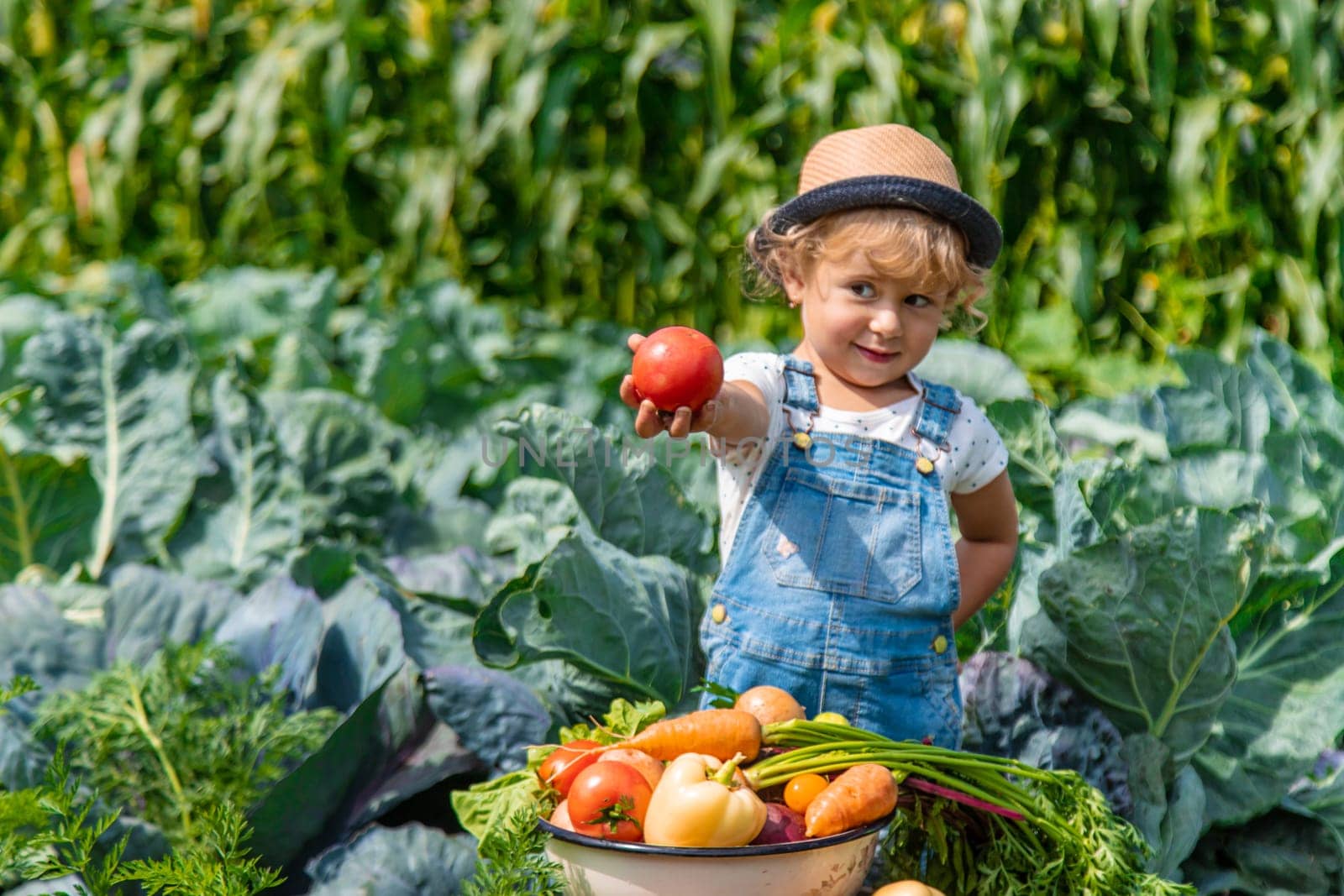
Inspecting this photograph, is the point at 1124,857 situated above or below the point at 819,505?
below

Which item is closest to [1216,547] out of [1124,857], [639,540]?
[1124,857]

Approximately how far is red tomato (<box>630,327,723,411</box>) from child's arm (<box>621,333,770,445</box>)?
13 millimetres

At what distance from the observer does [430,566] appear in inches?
97.8

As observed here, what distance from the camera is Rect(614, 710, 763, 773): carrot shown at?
4.98 feet

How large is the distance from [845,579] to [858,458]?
16cm

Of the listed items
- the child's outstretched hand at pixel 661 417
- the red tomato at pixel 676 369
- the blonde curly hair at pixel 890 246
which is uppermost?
the blonde curly hair at pixel 890 246

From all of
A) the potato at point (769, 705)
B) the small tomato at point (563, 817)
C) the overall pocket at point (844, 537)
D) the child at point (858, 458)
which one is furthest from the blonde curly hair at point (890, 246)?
the small tomato at point (563, 817)

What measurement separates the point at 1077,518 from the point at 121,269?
292 centimetres

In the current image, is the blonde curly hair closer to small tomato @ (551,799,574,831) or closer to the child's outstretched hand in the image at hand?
the child's outstretched hand

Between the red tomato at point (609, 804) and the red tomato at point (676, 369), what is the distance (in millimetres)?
424

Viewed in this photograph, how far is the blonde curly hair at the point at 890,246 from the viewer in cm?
167

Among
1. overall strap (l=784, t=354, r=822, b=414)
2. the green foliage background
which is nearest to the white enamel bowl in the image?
overall strap (l=784, t=354, r=822, b=414)

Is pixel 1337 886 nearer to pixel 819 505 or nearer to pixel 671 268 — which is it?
pixel 819 505

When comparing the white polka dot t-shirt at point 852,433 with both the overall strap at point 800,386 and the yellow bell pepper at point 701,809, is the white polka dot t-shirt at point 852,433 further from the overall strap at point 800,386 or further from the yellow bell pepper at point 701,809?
the yellow bell pepper at point 701,809
